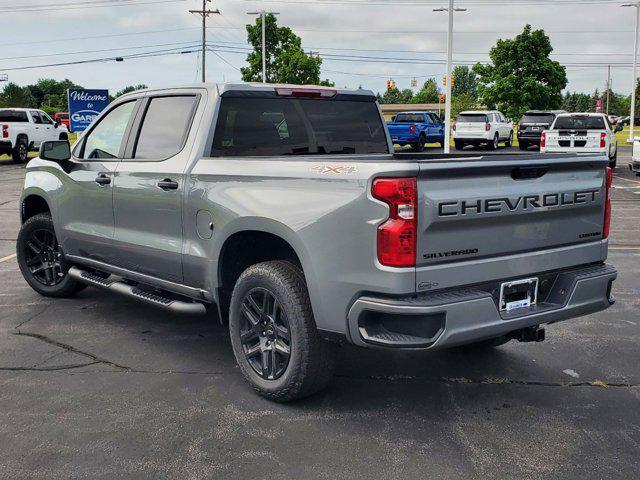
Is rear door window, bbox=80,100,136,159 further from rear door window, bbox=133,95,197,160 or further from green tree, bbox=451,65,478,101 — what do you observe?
green tree, bbox=451,65,478,101

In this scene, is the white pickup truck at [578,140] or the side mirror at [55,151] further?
the white pickup truck at [578,140]

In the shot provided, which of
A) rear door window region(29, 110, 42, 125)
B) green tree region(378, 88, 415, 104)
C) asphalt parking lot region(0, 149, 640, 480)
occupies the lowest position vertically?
asphalt parking lot region(0, 149, 640, 480)

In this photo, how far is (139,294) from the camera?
16.7 ft

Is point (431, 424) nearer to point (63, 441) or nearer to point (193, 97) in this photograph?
point (63, 441)

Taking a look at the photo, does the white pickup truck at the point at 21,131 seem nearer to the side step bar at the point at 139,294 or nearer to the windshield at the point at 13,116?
the windshield at the point at 13,116

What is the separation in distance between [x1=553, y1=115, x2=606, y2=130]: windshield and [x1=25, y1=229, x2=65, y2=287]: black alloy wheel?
1803 cm

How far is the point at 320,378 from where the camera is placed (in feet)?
12.8

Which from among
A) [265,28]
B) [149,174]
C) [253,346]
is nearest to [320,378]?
[253,346]

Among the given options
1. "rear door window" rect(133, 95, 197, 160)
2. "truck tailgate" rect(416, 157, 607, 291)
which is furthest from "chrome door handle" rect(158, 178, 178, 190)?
"truck tailgate" rect(416, 157, 607, 291)

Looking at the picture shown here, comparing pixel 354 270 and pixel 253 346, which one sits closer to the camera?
pixel 354 270

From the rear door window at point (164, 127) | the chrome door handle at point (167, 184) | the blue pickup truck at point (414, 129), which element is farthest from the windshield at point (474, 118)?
the chrome door handle at point (167, 184)

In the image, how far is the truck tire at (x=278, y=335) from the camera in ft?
12.5

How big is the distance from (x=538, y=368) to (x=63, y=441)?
9.91 feet

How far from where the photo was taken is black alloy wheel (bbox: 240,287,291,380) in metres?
4.01
